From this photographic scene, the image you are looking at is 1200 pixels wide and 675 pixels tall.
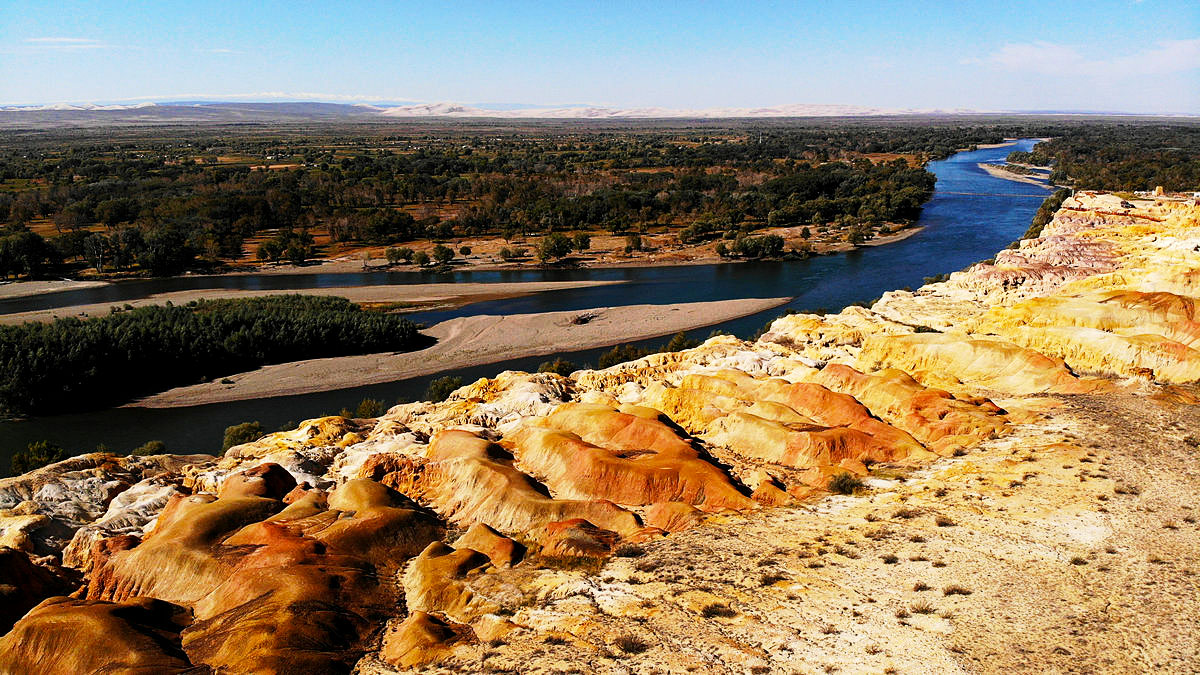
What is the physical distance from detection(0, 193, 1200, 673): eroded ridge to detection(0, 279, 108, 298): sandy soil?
79.0 m

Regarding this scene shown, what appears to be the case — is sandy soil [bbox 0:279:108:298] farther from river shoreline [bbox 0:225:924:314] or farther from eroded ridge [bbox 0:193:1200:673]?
eroded ridge [bbox 0:193:1200:673]

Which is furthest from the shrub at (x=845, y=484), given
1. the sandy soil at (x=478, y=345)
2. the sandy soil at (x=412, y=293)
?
the sandy soil at (x=412, y=293)

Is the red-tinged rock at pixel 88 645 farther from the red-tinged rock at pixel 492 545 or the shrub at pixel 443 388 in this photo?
the shrub at pixel 443 388

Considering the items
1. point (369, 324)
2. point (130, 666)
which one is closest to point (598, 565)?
point (130, 666)

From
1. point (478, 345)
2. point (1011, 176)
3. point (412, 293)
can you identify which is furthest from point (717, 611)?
point (1011, 176)

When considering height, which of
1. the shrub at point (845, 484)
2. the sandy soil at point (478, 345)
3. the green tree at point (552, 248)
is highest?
the shrub at point (845, 484)

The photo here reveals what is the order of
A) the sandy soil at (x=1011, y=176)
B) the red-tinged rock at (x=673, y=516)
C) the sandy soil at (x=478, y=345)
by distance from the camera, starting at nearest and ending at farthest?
1. the red-tinged rock at (x=673, y=516)
2. the sandy soil at (x=478, y=345)
3. the sandy soil at (x=1011, y=176)

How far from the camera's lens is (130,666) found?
15.1 m

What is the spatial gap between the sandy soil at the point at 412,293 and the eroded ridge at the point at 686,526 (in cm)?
5424

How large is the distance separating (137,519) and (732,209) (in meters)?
119

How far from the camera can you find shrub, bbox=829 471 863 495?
2261 centimetres

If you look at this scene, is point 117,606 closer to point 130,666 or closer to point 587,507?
point 130,666

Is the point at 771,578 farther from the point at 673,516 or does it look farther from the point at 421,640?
the point at 421,640

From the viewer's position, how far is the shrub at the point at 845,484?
22609 millimetres
